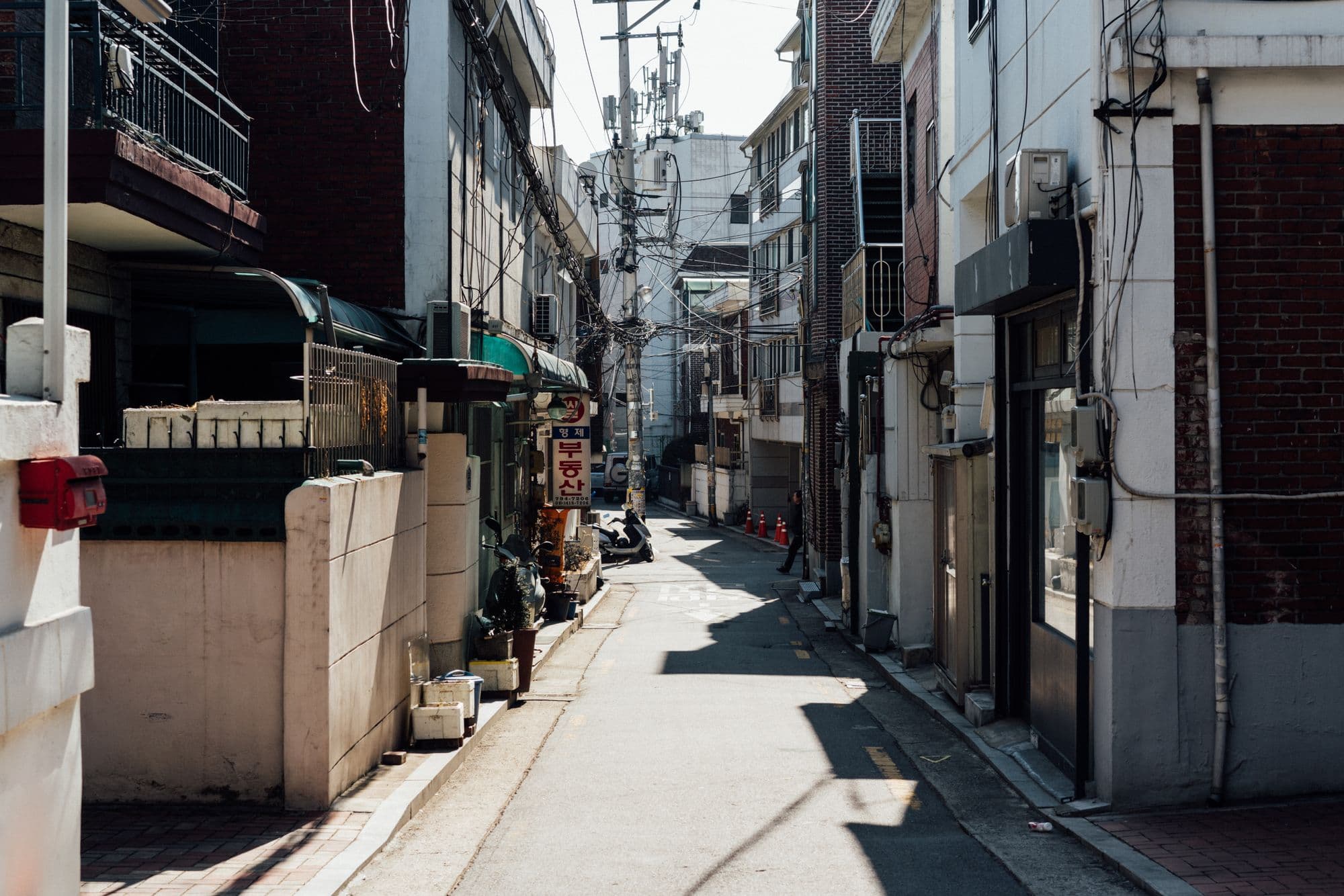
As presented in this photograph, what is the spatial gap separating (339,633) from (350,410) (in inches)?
75.1

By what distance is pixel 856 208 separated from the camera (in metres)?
22.5

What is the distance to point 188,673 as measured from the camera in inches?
344

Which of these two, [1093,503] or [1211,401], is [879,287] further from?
[1093,503]

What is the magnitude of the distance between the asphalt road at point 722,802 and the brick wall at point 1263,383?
2.22 metres

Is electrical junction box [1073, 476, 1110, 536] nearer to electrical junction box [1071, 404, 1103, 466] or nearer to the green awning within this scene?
electrical junction box [1071, 404, 1103, 466]

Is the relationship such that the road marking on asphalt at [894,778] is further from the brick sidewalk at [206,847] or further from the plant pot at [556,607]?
the plant pot at [556,607]

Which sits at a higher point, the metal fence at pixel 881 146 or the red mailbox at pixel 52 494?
the metal fence at pixel 881 146

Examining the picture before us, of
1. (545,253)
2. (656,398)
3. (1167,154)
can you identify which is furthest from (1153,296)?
(656,398)

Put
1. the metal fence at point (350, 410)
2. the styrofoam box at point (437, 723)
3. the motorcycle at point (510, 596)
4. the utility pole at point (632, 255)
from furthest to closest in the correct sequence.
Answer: the utility pole at point (632, 255) < the motorcycle at point (510, 596) < the styrofoam box at point (437, 723) < the metal fence at point (350, 410)

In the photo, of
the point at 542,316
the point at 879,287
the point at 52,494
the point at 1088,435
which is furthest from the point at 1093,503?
the point at 542,316

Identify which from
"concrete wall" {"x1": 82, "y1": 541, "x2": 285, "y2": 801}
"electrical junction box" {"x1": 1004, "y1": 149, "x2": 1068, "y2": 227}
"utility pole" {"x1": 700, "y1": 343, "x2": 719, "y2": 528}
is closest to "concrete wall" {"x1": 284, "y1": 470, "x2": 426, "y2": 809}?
"concrete wall" {"x1": 82, "y1": 541, "x2": 285, "y2": 801}

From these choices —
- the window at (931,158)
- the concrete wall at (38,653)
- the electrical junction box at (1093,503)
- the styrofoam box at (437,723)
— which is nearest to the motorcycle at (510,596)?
the styrofoam box at (437,723)

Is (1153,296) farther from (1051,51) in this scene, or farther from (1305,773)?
(1305,773)

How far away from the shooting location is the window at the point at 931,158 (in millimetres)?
16594
